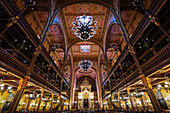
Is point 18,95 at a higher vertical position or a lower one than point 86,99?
lower

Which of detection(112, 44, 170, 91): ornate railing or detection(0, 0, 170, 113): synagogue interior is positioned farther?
detection(0, 0, 170, 113): synagogue interior

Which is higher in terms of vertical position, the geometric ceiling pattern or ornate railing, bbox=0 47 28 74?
the geometric ceiling pattern

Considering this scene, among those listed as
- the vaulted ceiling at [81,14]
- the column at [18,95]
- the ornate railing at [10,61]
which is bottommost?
the column at [18,95]

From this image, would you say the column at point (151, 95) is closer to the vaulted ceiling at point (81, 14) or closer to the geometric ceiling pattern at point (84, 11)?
the vaulted ceiling at point (81, 14)

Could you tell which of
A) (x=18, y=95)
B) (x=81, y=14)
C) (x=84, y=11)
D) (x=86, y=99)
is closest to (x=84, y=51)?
(x=81, y=14)

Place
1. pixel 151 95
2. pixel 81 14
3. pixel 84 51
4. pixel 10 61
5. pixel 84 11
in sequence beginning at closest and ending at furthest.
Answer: pixel 10 61, pixel 151 95, pixel 84 11, pixel 81 14, pixel 84 51

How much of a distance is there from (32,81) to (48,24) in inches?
271

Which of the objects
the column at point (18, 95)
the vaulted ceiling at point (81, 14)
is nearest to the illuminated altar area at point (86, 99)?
the vaulted ceiling at point (81, 14)

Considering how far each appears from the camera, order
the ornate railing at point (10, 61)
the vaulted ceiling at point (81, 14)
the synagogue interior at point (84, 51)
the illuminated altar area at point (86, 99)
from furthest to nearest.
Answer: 1. the illuminated altar area at point (86, 99)
2. the vaulted ceiling at point (81, 14)
3. the synagogue interior at point (84, 51)
4. the ornate railing at point (10, 61)

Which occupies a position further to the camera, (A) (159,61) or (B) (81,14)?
(B) (81,14)

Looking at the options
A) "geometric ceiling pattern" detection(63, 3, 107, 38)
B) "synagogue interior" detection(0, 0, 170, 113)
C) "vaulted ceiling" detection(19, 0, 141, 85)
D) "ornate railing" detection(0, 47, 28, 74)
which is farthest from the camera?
"geometric ceiling pattern" detection(63, 3, 107, 38)

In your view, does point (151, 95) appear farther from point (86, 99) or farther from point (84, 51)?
point (86, 99)

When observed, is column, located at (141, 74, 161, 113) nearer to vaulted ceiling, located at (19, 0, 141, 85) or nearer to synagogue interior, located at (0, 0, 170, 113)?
synagogue interior, located at (0, 0, 170, 113)

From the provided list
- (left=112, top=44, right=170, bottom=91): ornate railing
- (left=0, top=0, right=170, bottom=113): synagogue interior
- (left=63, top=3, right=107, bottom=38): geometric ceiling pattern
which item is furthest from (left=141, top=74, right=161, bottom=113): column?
(left=63, top=3, right=107, bottom=38): geometric ceiling pattern
